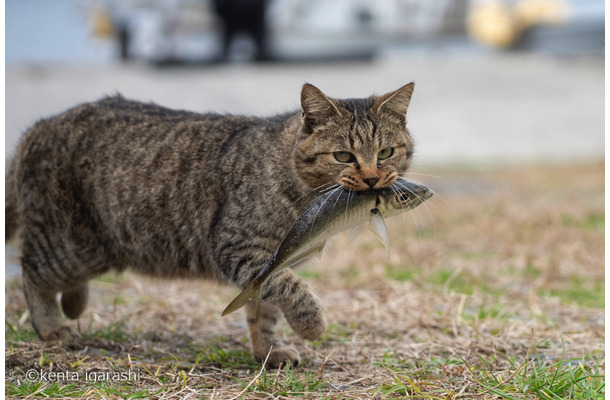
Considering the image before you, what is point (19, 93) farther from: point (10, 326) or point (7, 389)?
point (7, 389)

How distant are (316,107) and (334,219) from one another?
54 cm

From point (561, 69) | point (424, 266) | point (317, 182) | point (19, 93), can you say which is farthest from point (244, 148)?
point (561, 69)

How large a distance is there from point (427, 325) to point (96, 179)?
182 cm

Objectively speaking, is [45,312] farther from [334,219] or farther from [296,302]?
[334,219]

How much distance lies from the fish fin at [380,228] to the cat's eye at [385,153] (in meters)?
0.29

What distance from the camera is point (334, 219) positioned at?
2.54m

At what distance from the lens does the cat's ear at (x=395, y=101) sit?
2844mm

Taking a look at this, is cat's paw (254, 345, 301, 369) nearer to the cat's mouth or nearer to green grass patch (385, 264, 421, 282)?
the cat's mouth

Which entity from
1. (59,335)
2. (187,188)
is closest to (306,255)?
(187,188)

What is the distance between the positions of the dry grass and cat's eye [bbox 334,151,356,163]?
38 centimetres

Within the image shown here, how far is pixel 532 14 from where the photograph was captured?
20953 millimetres

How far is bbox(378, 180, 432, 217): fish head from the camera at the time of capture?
2.61m

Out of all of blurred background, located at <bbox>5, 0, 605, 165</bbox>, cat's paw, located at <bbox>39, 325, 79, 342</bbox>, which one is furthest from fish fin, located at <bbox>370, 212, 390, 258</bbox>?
blurred background, located at <bbox>5, 0, 605, 165</bbox>

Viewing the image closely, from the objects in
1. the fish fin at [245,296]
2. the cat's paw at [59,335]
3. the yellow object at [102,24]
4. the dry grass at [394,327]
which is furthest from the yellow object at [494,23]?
the fish fin at [245,296]
